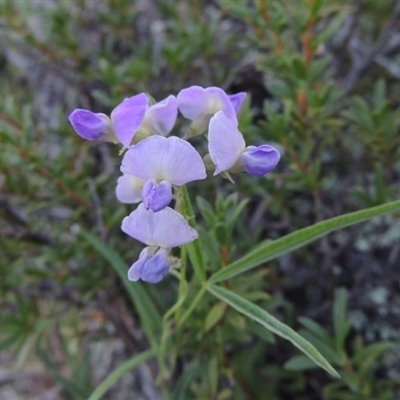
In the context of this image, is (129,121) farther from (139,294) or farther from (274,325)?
(139,294)

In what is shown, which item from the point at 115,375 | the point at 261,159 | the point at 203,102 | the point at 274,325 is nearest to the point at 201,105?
the point at 203,102

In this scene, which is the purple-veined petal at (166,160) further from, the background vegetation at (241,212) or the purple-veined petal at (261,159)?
the background vegetation at (241,212)

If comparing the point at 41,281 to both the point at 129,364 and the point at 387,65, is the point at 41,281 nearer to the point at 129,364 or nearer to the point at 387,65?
the point at 129,364

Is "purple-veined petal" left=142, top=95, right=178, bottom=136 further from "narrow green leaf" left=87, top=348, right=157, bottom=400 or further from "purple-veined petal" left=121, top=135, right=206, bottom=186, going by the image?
"narrow green leaf" left=87, top=348, right=157, bottom=400

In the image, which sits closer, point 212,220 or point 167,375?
point 212,220

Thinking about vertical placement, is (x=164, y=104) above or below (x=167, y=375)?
above

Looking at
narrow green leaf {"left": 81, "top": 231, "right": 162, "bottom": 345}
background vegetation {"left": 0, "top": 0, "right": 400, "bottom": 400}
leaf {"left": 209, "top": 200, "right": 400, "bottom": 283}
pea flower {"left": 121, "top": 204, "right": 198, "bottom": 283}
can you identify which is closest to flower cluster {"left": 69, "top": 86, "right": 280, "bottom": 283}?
pea flower {"left": 121, "top": 204, "right": 198, "bottom": 283}

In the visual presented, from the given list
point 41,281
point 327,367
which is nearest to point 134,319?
point 41,281
